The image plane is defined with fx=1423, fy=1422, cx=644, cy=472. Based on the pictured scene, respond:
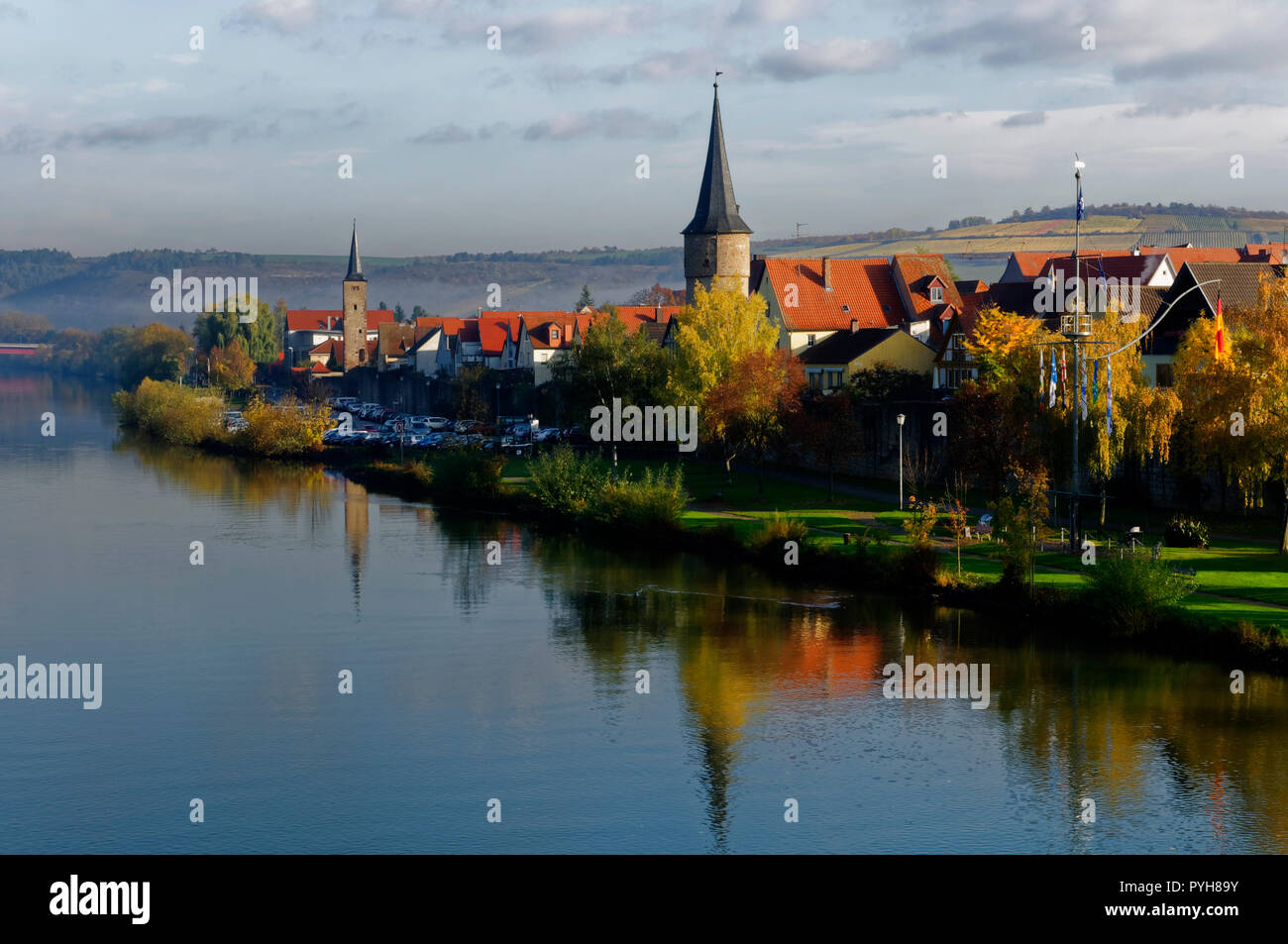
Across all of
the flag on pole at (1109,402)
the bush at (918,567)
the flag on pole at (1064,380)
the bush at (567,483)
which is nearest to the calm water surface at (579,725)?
the bush at (918,567)

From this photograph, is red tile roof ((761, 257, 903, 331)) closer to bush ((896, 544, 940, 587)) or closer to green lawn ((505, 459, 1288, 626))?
green lawn ((505, 459, 1288, 626))

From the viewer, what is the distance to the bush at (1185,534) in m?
39.7

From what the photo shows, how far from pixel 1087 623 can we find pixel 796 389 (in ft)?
89.9

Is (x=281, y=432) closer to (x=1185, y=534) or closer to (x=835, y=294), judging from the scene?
(x=835, y=294)

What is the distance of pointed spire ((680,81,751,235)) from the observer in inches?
3196

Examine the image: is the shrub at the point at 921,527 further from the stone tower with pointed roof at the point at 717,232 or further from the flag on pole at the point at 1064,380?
the stone tower with pointed roof at the point at 717,232

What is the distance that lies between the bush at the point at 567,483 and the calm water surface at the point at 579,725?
807 centimetres

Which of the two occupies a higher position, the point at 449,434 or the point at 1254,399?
the point at 1254,399

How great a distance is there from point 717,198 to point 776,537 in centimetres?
4127

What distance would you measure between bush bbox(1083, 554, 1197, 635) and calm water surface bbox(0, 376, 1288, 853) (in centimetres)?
121

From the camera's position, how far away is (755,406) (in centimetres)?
5831

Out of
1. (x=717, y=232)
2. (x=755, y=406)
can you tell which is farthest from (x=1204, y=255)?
(x=755, y=406)
